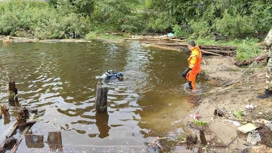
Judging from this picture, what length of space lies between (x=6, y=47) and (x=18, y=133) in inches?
536

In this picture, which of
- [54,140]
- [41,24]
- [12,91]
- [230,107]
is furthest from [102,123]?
[41,24]

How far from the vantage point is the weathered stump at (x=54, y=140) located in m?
5.78

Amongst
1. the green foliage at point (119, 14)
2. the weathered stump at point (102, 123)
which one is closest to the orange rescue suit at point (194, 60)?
the weathered stump at point (102, 123)

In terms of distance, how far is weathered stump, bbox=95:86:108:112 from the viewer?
7.11m

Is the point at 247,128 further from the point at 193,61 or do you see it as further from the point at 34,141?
the point at 34,141

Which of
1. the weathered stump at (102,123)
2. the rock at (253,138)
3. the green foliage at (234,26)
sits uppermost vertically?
the green foliage at (234,26)

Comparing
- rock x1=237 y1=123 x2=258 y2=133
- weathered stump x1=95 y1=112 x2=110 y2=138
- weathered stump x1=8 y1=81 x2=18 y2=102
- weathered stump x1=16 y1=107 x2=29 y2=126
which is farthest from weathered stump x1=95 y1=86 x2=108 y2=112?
rock x1=237 y1=123 x2=258 y2=133

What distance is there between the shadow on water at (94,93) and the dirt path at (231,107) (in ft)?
2.21

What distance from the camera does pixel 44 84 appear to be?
33.5ft

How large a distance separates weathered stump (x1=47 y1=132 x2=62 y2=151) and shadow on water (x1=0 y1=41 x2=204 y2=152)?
19 centimetres

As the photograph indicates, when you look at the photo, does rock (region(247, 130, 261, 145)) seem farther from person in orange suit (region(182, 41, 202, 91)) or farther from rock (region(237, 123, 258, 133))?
person in orange suit (region(182, 41, 202, 91))

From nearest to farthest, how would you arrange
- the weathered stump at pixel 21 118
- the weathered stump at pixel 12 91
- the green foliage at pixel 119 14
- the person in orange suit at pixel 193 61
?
the weathered stump at pixel 21 118 → the weathered stump at pixel 12 91 → the person in orange suit at pixel 193 61 → the green foliage at pixel 119 14

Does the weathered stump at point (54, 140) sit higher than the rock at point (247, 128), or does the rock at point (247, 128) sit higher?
the rock at point (247, 128)

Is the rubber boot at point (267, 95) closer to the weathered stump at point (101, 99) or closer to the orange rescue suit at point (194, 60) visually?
the orange rescue suit at point (194, 60)
